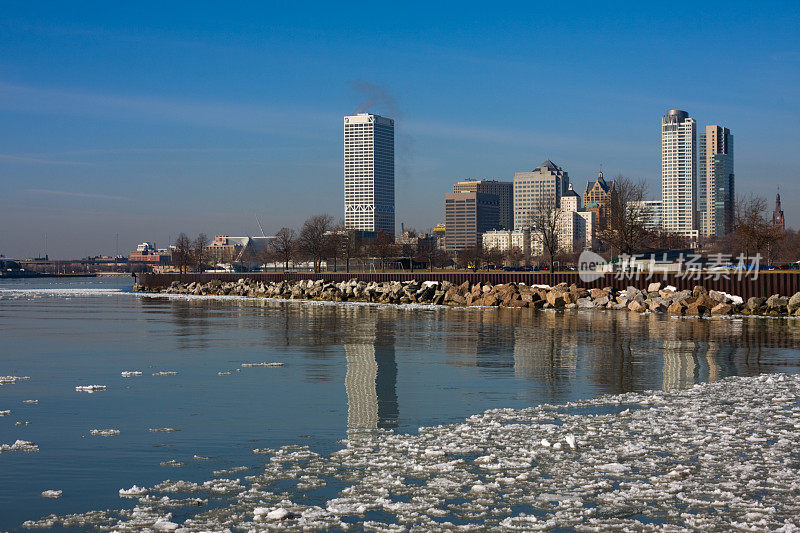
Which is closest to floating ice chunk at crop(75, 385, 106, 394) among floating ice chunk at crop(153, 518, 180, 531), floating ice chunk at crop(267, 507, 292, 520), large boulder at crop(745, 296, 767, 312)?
floating ice chunk at crop(153, 518, 180, 531)

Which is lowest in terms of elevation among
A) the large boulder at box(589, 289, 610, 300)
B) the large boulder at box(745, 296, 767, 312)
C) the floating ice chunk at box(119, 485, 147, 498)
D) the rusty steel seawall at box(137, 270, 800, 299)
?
the floating ice chunk at box(119, 485, 147, 498)

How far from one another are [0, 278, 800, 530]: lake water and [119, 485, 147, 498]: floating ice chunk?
0.31ft

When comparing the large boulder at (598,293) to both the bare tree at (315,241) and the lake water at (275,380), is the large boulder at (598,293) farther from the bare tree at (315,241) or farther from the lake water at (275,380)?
the bare tree at (315,241)

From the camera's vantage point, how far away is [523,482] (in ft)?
27.6

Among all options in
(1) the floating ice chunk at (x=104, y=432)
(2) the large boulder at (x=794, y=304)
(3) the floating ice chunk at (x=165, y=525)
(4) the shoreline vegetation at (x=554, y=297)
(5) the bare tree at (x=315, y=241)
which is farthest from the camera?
(5) the bare tree at (x=315, y=241)

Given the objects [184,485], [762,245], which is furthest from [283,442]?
[762,245]

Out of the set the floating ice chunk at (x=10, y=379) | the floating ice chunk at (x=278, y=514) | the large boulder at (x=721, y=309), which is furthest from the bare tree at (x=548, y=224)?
the floating ice chunk at (x=278, y=514)

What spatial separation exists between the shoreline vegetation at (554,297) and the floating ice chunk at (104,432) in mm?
33188

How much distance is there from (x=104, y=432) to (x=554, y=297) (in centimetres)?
3846

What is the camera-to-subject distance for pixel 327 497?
7945 mm

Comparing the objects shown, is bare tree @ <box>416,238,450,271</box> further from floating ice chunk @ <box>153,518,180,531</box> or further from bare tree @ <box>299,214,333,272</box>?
floating ice chunk @ <box>153,518,180,531</box>

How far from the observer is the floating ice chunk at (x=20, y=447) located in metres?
9.91

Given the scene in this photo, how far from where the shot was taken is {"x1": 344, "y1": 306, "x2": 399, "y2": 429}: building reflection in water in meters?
12.1

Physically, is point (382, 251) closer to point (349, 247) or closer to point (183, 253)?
point (349, 247)
